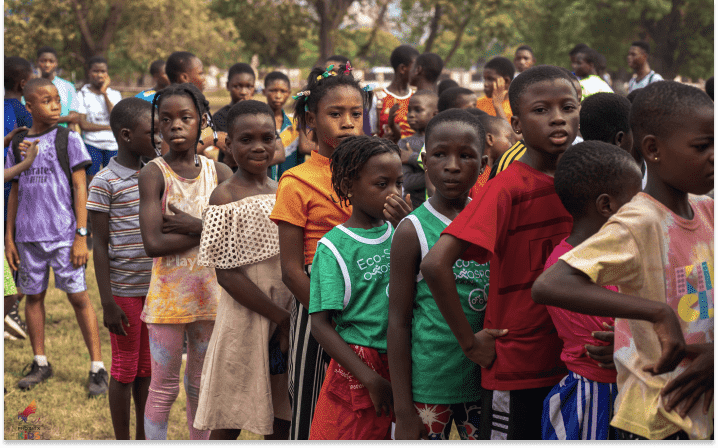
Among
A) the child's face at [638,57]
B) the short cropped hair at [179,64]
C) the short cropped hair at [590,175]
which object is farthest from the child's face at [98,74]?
the short cropped hair at [590,175]

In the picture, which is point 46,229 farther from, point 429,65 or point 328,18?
point 328,18

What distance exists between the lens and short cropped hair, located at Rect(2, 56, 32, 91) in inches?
242

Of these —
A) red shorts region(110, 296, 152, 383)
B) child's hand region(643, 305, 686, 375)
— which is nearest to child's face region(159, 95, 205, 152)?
red shorts region(110, 296, 152, 383)

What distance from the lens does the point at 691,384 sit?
5.76 ft

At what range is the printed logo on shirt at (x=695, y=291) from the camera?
182cm

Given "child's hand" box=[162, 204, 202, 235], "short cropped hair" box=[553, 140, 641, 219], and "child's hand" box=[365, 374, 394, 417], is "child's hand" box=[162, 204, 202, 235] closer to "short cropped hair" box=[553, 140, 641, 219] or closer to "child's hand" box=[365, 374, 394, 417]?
"child's hand" box=[365, 374, 394, 417]

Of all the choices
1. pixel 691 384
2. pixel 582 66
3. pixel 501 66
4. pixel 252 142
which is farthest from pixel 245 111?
pixel 582 66

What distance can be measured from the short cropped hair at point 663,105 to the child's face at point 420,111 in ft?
11.5

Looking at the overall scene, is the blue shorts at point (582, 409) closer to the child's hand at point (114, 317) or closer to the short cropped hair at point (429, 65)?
the child's hand at point (114, 317)

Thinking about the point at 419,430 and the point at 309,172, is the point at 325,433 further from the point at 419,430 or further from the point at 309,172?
the point at 309,172

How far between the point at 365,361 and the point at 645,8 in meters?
31.2

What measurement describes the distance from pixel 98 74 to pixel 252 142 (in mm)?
6916

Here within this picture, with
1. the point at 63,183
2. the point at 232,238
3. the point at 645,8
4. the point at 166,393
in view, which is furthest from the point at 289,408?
the point at 645,8

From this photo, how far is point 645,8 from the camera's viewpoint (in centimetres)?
2953
